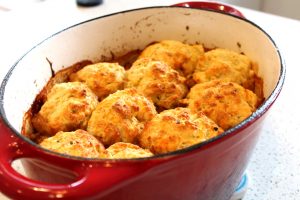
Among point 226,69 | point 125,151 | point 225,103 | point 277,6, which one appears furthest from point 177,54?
point 277,6

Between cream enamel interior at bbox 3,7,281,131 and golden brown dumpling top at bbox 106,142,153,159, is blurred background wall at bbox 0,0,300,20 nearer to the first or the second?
cream enamel interior at bbox 3,7,281,131

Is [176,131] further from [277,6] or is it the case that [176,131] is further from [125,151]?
[277,6]

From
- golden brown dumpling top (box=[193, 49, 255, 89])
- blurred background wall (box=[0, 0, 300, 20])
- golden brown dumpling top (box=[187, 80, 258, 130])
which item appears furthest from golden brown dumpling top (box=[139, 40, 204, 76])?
blurred background wall (box=[0, 0, 300, 20])

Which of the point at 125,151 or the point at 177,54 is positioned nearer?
the point at 125,151

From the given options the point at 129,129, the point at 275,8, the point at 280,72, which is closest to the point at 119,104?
the point at 129,129

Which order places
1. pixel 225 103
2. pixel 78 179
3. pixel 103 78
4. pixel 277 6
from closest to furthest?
pixel 78 179 → pixel 225 103 → pixel 103 78 → pixel 277 6

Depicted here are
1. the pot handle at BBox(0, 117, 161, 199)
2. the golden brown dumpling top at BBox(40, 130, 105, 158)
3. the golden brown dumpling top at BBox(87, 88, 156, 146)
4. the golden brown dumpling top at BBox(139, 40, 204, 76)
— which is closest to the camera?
the pot handle at BBox(0, 117, 161, 199)
